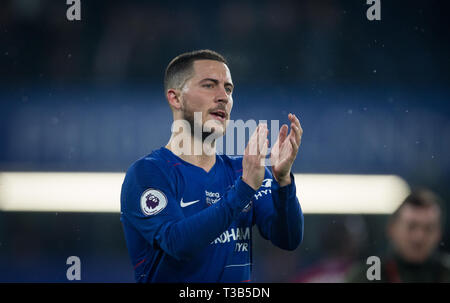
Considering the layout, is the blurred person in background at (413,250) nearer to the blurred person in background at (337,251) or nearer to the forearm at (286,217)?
the forearm at (286,217)

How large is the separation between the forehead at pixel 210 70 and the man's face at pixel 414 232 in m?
1.84

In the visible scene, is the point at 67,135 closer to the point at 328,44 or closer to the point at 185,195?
the point at 328,44

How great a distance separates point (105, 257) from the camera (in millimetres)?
6598

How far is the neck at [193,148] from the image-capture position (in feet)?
8.39

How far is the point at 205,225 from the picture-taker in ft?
6.93

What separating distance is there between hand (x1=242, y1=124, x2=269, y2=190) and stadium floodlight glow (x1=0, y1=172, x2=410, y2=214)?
4.25 meters

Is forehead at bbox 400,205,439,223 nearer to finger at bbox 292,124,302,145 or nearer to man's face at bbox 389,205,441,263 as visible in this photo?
man's face at bbox 389,205,441,263

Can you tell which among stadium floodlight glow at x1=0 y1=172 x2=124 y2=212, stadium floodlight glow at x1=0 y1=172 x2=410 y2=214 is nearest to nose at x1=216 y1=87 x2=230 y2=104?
stadium floodlight glow at x1=0 y1=172 x2=410 y2=214

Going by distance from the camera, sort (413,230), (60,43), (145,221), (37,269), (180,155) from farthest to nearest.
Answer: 1. (60,43)
2. (37,269)
3. (413,230)
4. (180,155)
5. (145,221)

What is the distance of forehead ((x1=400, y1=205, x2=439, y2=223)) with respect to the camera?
11.7ft

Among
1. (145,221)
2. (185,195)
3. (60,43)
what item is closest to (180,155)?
(185,195)

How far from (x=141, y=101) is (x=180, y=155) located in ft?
14.0

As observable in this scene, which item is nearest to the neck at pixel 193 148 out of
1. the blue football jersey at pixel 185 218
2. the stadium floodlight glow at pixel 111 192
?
the blue football jersey at pixel 185 218

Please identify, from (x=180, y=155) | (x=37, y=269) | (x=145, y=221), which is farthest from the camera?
(x=37, y=269)
